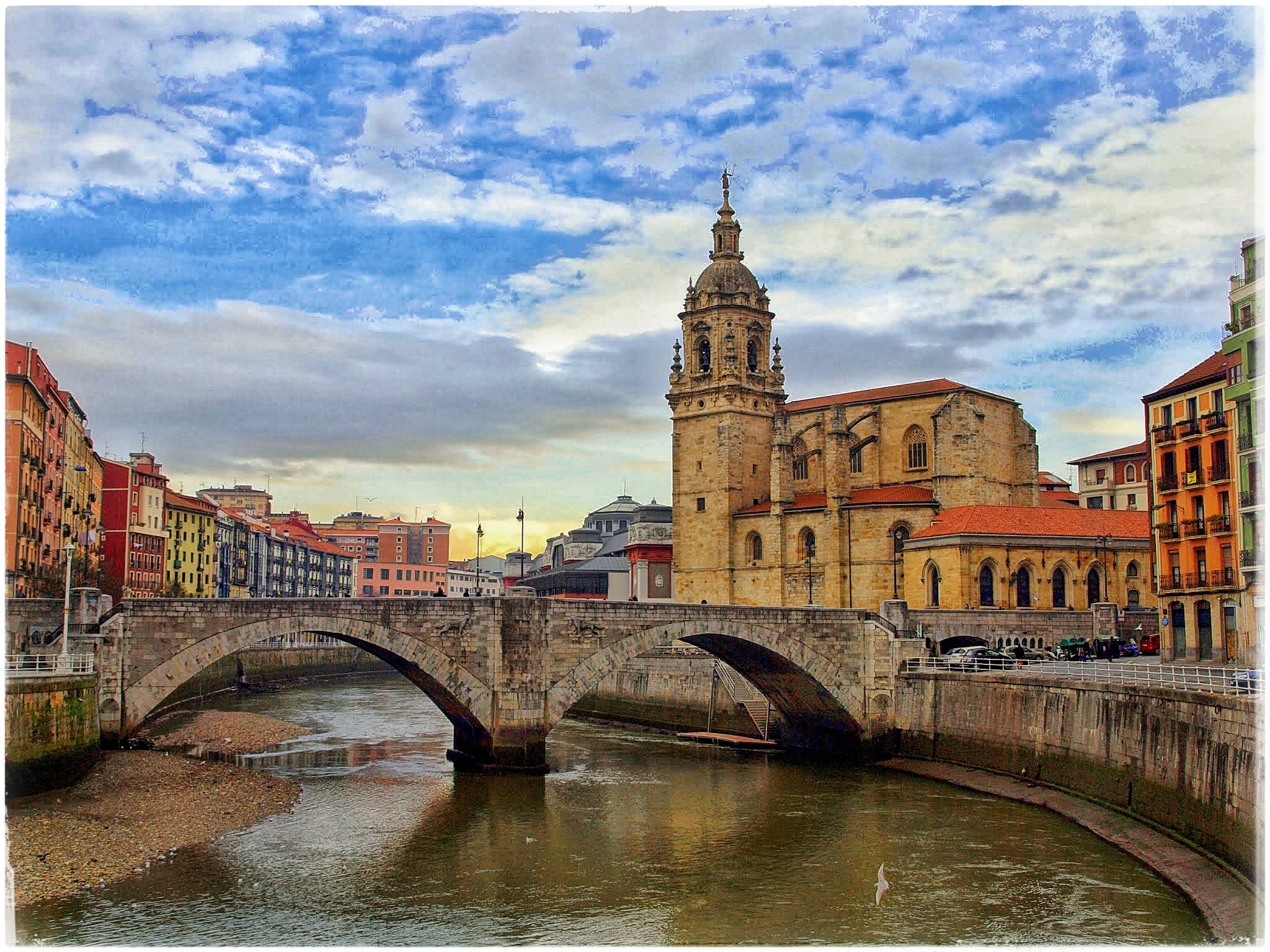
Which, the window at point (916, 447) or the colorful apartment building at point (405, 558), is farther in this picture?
the colorful apartment building at point (405, 558)

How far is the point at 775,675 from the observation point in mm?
54469

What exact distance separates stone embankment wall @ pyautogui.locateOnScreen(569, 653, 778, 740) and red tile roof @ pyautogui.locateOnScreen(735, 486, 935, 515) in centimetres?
1856

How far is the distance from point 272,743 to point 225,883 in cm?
2575

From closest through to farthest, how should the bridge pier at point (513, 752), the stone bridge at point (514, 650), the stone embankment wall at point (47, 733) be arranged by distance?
the stone embankment wall at point (47, 733) < the stone bridge at point (514, 650) < the bridge pier at point (513, 752)

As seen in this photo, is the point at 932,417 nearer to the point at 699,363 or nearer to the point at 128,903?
→ the point at 699,363

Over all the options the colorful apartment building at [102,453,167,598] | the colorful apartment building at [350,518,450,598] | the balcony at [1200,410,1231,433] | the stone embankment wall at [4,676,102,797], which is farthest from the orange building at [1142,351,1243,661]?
the colorful apartment building at [350,518,450,598]

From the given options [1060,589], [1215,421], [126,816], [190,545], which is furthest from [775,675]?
[190,545]

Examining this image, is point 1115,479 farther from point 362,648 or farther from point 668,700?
point 362,648

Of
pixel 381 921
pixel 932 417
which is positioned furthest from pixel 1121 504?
pixel 381 921

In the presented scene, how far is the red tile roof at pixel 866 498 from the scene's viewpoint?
7850 centimetres

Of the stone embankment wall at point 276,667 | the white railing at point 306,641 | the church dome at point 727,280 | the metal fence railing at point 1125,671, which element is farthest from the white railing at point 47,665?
the white railing at point 306,641

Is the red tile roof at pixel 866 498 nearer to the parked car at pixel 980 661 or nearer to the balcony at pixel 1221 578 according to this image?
the parked car at pixel 980 661

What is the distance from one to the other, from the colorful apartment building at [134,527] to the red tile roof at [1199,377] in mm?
64909

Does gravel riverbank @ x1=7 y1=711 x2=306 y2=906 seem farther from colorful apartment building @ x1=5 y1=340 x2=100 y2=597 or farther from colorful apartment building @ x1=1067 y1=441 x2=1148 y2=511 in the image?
colorful apartment building @ x1=1067 y1=441 x2=1148 y2=511
